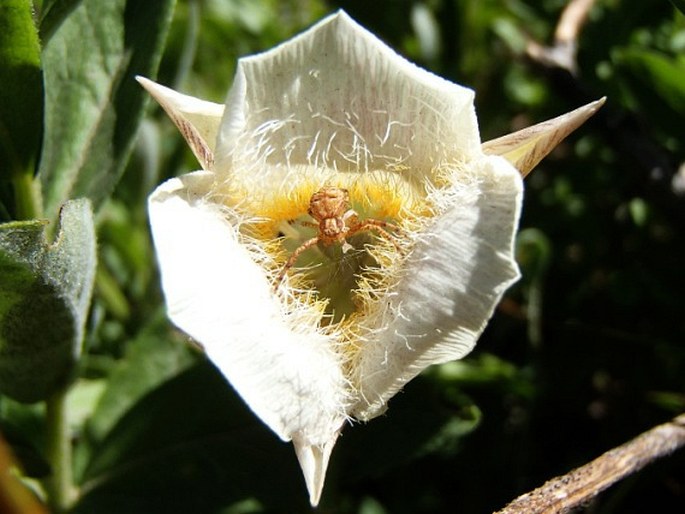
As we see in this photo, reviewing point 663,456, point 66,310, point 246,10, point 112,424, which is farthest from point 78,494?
point 246,10

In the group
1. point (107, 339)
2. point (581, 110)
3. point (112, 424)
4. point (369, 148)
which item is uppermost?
point (581, 110)

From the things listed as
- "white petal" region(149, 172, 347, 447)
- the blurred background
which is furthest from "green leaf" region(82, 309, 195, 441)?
"white petal" region(149, 172, 347, 447)

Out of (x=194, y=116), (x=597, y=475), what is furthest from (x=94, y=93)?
(x=597, y=475)

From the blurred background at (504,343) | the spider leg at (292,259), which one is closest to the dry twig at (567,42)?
the blurred background at (504,343)

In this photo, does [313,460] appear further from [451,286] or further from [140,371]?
[140,371]

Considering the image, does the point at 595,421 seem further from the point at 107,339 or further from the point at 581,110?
the point at 107,339

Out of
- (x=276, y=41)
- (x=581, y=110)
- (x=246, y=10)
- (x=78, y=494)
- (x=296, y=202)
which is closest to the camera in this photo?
(x=581, y=110)
